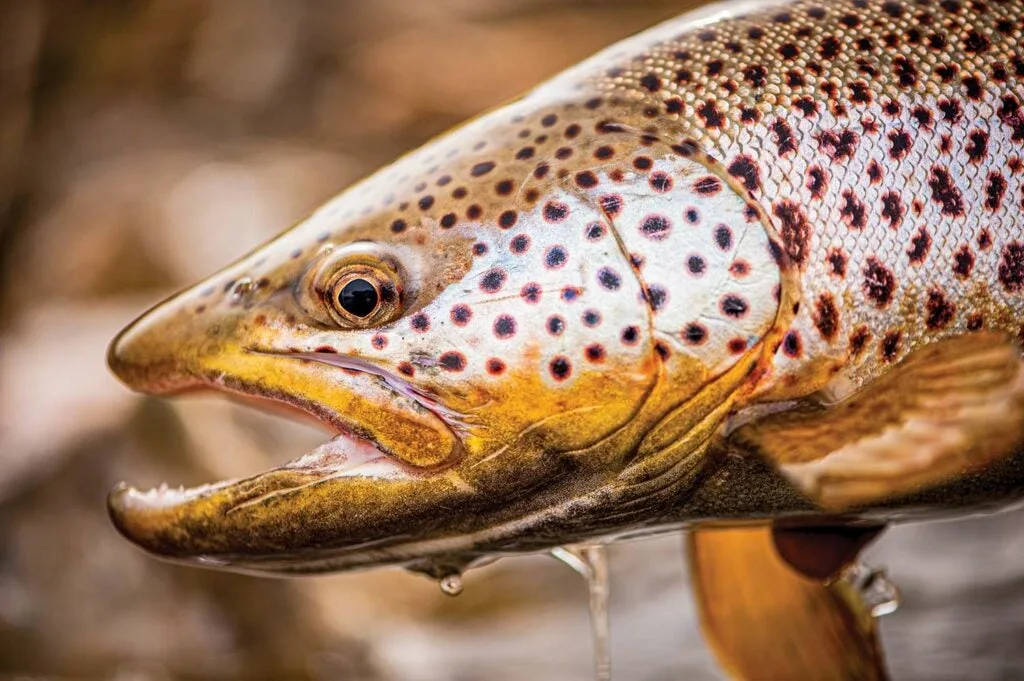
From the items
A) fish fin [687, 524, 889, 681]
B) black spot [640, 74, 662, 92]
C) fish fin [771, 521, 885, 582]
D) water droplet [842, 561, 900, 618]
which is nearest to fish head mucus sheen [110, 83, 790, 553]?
black spot [640, 74, 662, 92]

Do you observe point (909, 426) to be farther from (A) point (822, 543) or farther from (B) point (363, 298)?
(B) point (363, 298)

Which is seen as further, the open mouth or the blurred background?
the blurred background

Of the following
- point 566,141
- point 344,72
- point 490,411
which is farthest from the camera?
point 344,72

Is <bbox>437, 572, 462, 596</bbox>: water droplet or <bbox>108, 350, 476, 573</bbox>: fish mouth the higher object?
<bbox>108, 350, 476, 573</bbox>: fish mouth

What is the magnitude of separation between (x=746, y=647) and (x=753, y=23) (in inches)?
62.5

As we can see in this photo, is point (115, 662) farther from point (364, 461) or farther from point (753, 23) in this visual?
point (753, 23)

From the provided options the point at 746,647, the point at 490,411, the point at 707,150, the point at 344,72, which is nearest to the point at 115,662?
the point at 746,647

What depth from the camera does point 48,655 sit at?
4.59 meters

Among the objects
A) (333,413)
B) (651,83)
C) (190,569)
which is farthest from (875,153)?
(190,569)

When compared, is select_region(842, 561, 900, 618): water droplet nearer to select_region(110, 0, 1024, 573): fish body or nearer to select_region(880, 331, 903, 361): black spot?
select_region(110, 0, 1024, 573): fish body

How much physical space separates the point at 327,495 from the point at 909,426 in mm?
1054

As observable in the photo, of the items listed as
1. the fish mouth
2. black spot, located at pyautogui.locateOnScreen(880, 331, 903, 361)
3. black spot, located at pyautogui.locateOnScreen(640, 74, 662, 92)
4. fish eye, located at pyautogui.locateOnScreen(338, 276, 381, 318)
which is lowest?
the fish mouth

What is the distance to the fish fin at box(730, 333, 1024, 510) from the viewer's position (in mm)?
1965

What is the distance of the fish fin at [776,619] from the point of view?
2836mm
